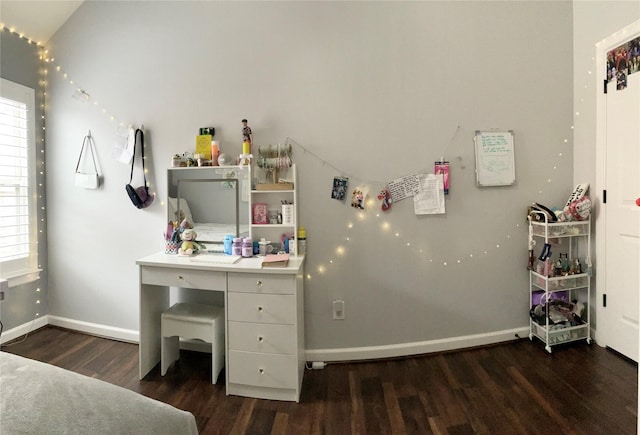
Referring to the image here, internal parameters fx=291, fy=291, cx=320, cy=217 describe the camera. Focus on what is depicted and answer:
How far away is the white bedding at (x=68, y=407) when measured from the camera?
0.70 metres

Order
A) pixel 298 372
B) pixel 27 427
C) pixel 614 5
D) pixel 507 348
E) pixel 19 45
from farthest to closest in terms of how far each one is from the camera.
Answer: pixel 19 45 → pixel 507 348 → pixel 614 5 → pixel 298 372 → pixel 27 427

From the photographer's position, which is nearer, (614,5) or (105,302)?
(614,5)

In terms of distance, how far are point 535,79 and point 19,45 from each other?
4.05 m

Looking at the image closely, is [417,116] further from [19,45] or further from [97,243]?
[19,45]

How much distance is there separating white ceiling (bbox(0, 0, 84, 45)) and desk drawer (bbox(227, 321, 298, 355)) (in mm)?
→ 2804

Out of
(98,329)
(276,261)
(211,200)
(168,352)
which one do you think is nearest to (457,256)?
(276,261)

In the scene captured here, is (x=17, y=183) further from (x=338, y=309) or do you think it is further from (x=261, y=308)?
(x=338, y=309)

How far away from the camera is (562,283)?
2.16 meters

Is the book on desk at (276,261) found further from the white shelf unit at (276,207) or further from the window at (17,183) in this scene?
the window at (17,183)

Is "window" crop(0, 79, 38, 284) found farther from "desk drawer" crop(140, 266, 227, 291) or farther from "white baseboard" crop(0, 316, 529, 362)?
"desk drawer" crop(140, 266, 227, 291)

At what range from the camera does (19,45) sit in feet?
7.63

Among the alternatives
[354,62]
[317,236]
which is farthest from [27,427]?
[354,62]

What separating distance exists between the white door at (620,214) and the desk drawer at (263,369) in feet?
7.46

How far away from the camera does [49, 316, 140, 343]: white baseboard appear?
7.77ft
